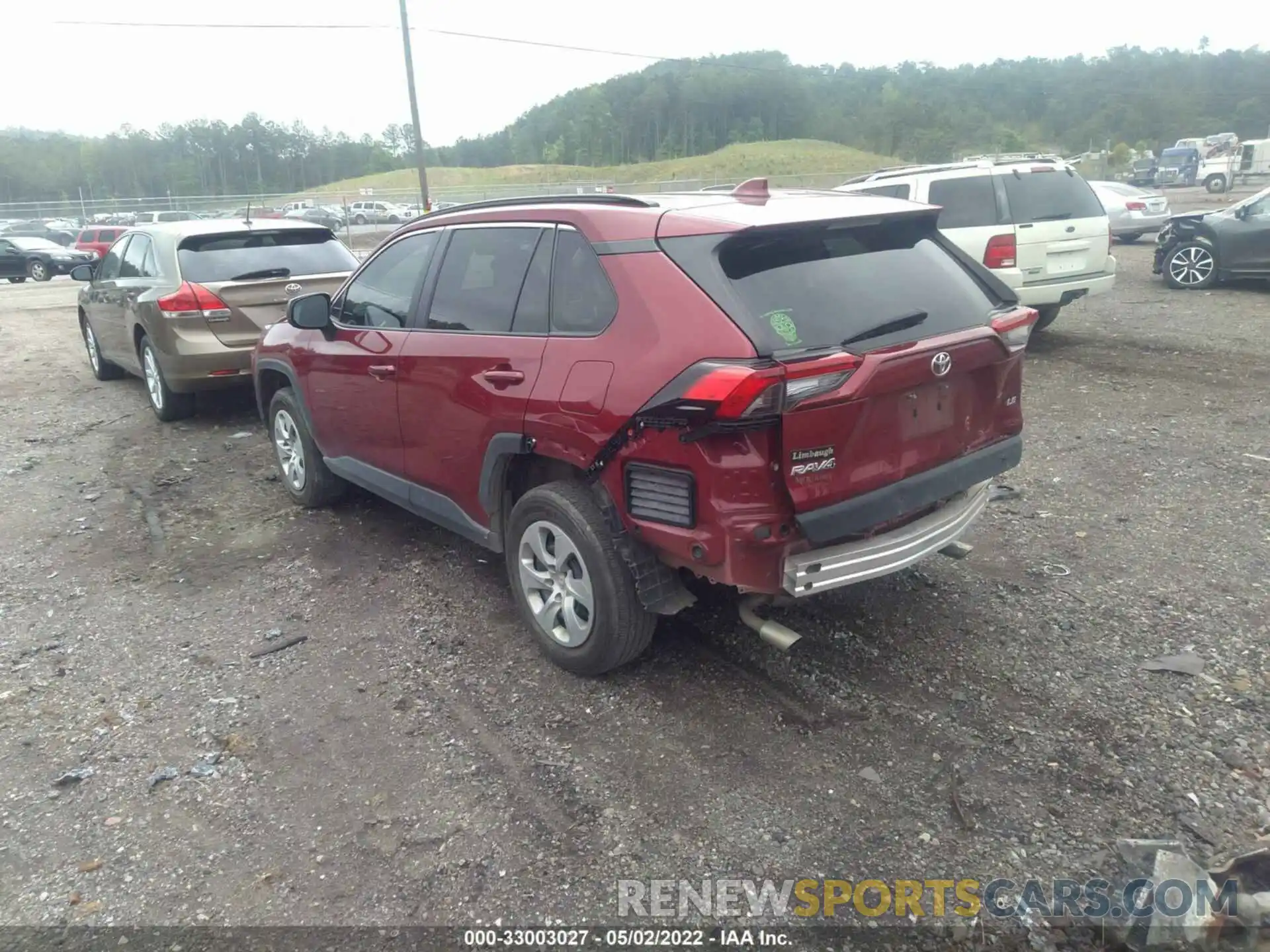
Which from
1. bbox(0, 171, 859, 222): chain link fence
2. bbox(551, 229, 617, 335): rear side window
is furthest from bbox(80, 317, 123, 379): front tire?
bbox(0, 171, 859, 222): chain link fence

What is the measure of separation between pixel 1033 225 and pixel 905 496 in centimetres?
708

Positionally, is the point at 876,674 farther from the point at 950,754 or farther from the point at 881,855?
the point at 881,855

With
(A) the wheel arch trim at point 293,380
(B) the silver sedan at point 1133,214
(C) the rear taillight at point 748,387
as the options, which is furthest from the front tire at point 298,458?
(B) the silver sedan at point 1133,214

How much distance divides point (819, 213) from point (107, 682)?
11.7 feet

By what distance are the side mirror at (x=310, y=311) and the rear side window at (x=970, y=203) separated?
21.8 feet

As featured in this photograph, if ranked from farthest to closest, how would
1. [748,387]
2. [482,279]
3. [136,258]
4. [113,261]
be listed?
[113,261] < [136,258] < [482,279] < [748,387]

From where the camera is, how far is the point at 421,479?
448 centimetres

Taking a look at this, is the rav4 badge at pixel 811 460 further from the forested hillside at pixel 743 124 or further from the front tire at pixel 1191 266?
the forested hillside at pixel 743 124

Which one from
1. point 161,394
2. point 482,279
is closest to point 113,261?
point 161,394

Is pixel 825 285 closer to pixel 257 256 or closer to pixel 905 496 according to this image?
pixel 905 496

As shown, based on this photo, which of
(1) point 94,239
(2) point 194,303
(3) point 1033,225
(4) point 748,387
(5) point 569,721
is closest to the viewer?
(4) point 748,387

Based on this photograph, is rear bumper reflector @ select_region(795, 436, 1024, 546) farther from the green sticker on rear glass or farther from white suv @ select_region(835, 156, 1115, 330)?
white suv @ select_region(835, 156, 1115, 330)

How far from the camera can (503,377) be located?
3.71 metres

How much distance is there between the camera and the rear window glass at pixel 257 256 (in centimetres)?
749
